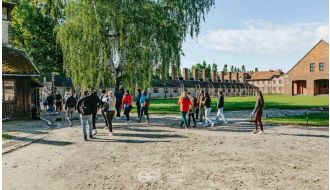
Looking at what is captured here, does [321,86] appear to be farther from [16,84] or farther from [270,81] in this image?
[16,84]

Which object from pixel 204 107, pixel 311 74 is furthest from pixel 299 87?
pixel 204 107

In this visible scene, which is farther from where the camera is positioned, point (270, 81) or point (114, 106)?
point (270, 81)

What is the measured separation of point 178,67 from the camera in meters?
23.1

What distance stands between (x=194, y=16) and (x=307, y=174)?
19173mm

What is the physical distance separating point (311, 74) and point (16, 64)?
51.7 meters

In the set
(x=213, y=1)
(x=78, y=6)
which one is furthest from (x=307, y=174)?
(x=213, y=1)

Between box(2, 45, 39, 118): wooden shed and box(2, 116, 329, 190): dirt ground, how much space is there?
7.88 metres

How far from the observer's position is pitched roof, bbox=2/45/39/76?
1967 cm

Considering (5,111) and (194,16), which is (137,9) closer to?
(194,16)

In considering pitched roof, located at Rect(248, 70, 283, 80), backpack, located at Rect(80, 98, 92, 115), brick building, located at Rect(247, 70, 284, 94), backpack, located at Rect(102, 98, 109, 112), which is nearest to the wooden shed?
backpack, located at Rect(102, 98, 109, 112)

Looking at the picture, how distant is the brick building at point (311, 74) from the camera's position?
188 ft

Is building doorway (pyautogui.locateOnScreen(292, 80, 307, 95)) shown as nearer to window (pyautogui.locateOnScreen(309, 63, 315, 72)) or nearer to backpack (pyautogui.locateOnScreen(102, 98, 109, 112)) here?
window (pyautogui.locateOnScreen(309, 63, 315, 72))

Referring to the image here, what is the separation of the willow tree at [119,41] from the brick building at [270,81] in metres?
91.5

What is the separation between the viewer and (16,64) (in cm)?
2073
